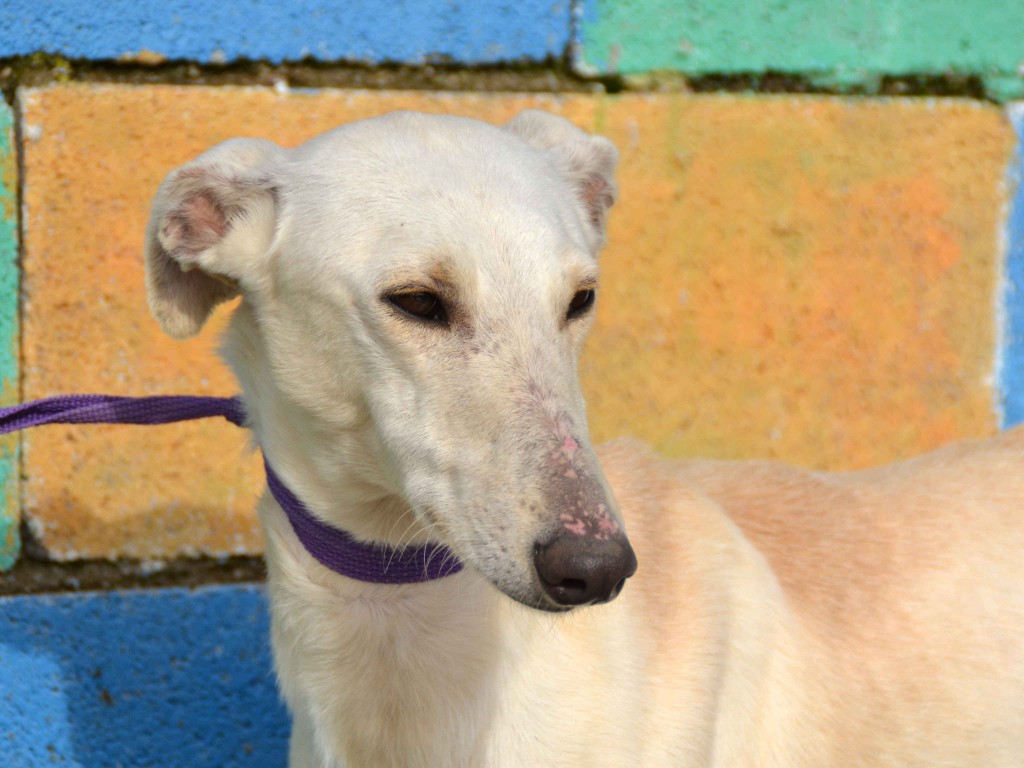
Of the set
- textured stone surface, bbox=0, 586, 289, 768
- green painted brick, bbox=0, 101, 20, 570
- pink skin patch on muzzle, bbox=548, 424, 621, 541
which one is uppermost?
pink skin patch on muzzle, bbox=548, 424, 621, 541

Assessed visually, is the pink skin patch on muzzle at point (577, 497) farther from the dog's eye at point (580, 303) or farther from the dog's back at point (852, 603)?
the dog's back at point (852, 603)

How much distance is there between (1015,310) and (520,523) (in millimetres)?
2392

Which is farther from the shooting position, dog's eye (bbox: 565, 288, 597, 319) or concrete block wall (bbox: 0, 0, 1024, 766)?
concrete block wall (bbox: 0, 0, 1024, 766)

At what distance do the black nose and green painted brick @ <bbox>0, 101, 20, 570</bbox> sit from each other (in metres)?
1.79

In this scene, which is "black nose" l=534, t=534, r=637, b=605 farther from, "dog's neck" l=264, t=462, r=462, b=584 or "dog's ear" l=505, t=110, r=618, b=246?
"dog's ear" l=505, t=110, r=618, b=246

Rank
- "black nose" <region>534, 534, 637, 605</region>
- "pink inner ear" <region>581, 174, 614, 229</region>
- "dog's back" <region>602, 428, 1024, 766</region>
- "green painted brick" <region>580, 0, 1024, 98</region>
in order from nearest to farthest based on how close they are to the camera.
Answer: "black nose" <region>534, 534, 637, 605</region> → "dog's back" <region>602, 428, 1024, 766</region> → "pink inner ear" <region>581, 174, 614, 229</region> → "green painted brick" <region>580, 0, 1024, 98</region>

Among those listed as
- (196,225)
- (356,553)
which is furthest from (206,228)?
(356,553)

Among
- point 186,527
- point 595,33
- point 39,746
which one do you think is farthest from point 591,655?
point 595,33

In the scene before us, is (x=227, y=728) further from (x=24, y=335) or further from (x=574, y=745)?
Answer: (x=574, y=745)

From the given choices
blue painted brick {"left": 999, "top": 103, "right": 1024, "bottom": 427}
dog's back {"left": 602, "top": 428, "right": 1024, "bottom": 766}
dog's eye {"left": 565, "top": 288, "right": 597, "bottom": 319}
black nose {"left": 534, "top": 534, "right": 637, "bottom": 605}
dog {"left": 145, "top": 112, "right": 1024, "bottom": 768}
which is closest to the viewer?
black nose {"left": 534, "top": 534, "right": 637, "bottom": 605}

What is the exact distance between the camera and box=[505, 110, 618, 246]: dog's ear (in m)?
2.12

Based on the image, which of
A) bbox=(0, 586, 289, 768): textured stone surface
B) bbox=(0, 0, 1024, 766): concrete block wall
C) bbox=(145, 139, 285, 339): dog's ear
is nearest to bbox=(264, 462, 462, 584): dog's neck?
bbox=(145, 139, 285, 339): dog's ear

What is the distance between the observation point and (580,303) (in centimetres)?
181

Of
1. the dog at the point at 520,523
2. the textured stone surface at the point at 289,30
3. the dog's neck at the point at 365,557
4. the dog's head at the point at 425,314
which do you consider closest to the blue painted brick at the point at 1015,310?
the dog at the point at 520,523
